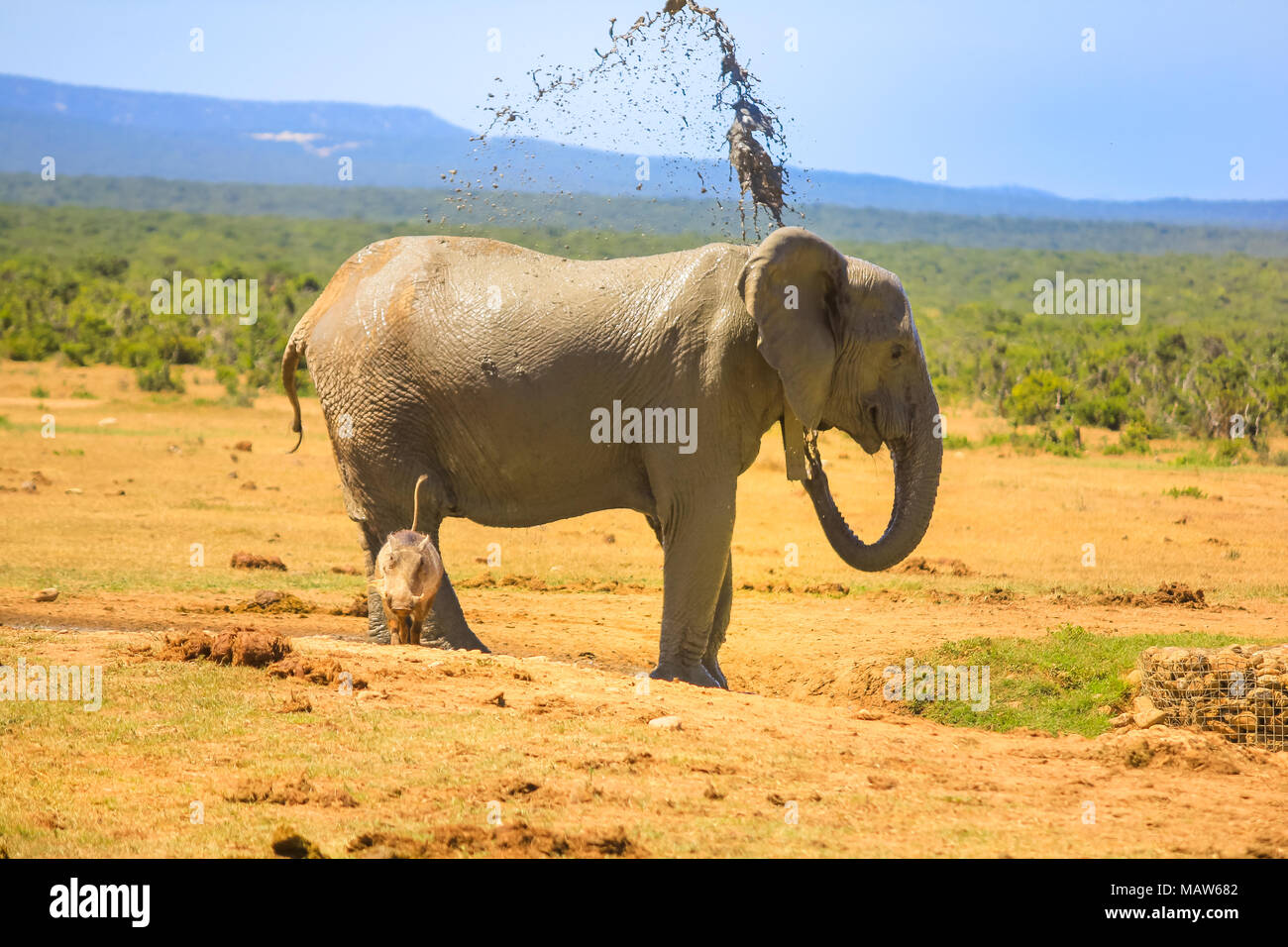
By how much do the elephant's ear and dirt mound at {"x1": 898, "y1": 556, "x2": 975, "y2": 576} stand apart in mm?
6680

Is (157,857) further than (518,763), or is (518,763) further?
(518,763)

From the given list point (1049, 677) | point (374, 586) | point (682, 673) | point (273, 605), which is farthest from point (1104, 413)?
point (374, 586)

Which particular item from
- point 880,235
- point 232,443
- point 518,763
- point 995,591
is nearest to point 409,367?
point 518,763

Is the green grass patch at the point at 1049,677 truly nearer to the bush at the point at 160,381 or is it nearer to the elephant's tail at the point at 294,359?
the elephant's tail at the point at 294,359

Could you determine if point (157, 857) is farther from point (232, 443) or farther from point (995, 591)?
point (232, 443)

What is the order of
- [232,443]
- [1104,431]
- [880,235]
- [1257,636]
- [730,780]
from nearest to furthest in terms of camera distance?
1. [730,780]
2. [1257,636]
3. [232,443]
4. [1104,431]
5. [880,235]

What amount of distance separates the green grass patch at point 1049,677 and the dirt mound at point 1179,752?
1024 millimetres

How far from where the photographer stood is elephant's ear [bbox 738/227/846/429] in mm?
8602

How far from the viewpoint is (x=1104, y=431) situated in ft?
92.5

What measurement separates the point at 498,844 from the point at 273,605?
6.75 meters

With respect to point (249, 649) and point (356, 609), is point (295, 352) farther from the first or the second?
point (356, 609)

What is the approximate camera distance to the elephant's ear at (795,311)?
28.2 feet

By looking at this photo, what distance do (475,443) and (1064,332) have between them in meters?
36.5
